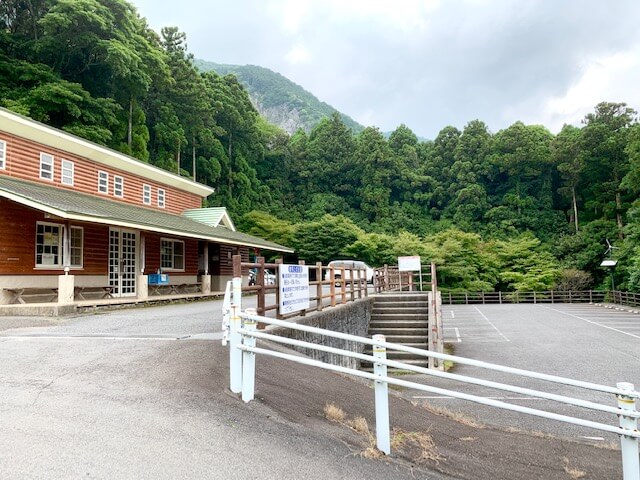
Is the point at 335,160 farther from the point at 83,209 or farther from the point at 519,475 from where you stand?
the point at 519,475

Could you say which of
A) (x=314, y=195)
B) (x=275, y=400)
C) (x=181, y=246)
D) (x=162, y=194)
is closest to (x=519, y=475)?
(x=275, y=400)

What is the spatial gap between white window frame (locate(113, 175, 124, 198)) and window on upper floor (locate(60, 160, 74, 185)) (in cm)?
211

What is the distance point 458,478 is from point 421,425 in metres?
1.06

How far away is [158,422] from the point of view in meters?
3.52

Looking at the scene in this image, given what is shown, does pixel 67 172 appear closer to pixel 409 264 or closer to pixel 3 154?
pixel 3 154

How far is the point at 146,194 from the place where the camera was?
19.8 metres

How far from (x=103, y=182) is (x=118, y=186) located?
0.84m

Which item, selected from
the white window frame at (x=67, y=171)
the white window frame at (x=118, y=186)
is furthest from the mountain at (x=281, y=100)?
the white window frame at (x=67, y=171)

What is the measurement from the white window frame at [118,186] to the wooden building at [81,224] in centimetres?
4

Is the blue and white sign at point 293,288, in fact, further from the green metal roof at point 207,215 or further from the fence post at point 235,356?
the green metal roof at point 207,215

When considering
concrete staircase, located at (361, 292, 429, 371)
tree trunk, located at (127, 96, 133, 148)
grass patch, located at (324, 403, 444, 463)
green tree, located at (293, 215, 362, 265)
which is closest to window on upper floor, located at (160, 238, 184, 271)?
→ concrete staircase, located at (361, 292, 429, 371)

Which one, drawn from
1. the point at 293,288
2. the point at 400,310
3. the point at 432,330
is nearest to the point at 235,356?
the point at 293,288

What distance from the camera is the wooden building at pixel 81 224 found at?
40.2 ft

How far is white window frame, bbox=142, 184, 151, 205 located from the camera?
64.4 ft
